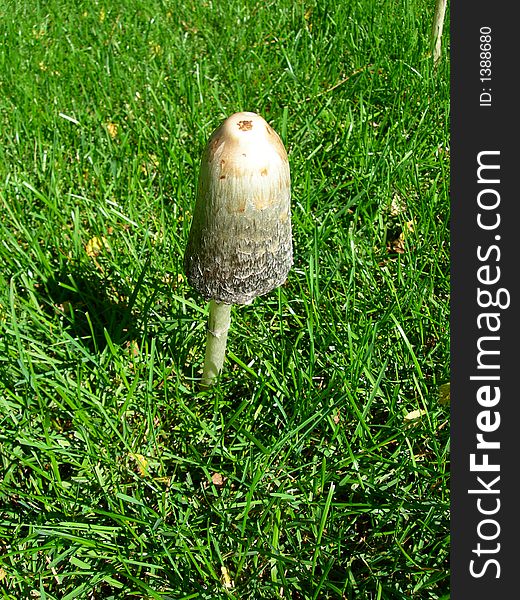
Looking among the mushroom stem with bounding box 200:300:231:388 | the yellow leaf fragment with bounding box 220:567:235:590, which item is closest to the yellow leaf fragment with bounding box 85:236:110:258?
the mushroom stem with bounding box 200:300:231:388

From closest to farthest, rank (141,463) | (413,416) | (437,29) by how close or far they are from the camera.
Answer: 1. (141,463)
2. (413,416)
3. (437,29)

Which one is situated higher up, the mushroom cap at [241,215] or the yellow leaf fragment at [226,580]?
the mushroom cap at [241,215]

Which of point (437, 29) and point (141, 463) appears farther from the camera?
point (437, 29)

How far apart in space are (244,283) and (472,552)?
96 cm

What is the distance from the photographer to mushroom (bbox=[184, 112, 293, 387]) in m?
1.55

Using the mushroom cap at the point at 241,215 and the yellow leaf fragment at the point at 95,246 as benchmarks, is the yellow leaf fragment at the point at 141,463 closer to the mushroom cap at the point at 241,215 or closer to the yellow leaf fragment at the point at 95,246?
the mushroom cap at the point at 241,215

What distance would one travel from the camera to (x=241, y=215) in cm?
161

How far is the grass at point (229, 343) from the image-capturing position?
5.99 feet

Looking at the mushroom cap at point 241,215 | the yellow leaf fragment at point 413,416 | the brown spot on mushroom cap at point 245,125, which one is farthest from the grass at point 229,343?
the brown spot on mushroom cap at point 245,125

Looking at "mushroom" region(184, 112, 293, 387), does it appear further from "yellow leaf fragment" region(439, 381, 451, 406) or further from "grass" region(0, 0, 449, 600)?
"yellow leaf fragment" region(439, 381, 451, 406)

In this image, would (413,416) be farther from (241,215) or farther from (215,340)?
(241,215)

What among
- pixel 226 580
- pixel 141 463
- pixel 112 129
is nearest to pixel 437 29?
pixel 112 129

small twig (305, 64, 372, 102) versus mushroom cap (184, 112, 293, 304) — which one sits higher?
small twig (305, 64, 372, 102)

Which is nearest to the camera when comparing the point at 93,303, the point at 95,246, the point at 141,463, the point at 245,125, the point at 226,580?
the point at 245,125
